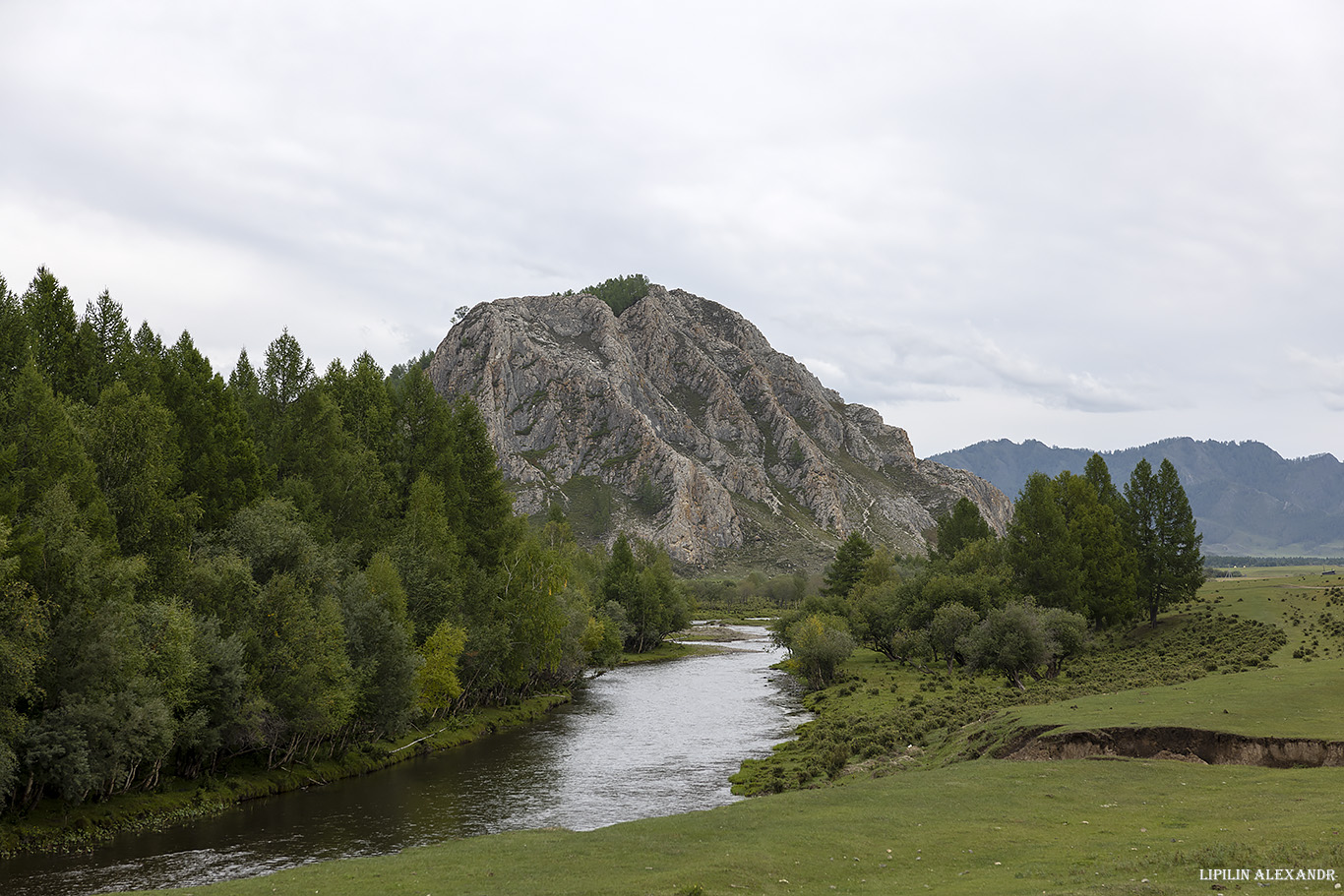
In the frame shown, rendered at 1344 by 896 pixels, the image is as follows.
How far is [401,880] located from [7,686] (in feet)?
75.2

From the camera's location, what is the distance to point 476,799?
166ft

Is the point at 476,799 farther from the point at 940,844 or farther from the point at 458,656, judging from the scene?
the point at 940,844

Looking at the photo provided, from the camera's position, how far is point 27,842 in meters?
39.1

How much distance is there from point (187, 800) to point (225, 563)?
14.0 metres

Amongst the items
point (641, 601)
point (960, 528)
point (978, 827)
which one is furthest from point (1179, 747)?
point (641, 601)

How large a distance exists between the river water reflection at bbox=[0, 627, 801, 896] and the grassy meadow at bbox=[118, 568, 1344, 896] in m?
6.62

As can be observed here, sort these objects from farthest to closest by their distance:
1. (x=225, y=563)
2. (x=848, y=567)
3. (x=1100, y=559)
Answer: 1. (x=848, y=567)
2. (x=1100, y=559)
3. (x=225, y=563)

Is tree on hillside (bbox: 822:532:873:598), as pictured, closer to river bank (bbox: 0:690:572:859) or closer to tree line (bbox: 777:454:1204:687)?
tree line (bbox: 777:454:1204:687)

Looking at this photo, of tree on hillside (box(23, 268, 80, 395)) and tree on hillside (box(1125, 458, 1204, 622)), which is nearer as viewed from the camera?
tree on hillside (box(23, 268, 80, 395))

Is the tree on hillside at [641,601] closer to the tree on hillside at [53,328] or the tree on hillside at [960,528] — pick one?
the tree on hillside at [960,528]

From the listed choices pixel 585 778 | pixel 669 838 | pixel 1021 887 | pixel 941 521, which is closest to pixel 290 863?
pixel 669 838

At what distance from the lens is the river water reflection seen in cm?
3722

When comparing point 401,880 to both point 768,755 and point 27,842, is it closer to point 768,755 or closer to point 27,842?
point 27,842

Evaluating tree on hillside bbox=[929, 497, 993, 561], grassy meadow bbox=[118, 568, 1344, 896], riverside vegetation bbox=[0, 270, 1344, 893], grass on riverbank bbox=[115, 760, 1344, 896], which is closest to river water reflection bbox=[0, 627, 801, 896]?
riverside vegetation bbox=[0, 270, 1344, 893]
